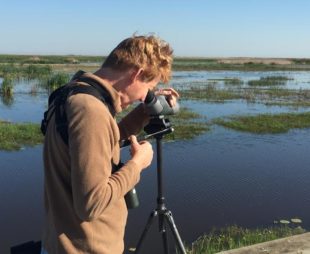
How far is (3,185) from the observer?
297 inches

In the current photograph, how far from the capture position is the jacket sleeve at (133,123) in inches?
93.3

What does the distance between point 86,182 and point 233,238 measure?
4106 millimetres

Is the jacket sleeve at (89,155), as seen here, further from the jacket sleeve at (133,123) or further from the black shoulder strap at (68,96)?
the jacket sleeve at (133,123)

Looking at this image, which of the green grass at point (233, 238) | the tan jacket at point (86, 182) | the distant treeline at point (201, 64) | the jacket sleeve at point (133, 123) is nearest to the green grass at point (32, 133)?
the green grass at point (233, 238)

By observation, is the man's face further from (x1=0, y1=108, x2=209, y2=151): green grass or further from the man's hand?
(x1=0, y1=108, x2=209, y2=151): green grass

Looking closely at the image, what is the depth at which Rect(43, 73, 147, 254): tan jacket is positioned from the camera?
5.04ft

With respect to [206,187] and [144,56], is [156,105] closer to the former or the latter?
[144,56]

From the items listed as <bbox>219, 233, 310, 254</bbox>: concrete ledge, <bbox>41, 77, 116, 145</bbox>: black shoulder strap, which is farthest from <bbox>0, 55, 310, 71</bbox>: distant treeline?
<bbox>41, 77, 116, 145</bbox>: black shoulder strap

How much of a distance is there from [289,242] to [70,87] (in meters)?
2.62

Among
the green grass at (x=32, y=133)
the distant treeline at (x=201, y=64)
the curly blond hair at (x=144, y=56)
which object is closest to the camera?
the curly blond hair at (x=144, y=56)

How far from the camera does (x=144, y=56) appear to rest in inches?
67.6

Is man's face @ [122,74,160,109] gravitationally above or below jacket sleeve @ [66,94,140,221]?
above

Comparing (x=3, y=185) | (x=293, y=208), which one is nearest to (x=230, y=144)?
(x=293, y=208)

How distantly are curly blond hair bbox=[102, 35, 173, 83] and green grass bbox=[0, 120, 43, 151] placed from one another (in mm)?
8807
